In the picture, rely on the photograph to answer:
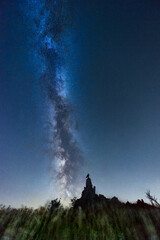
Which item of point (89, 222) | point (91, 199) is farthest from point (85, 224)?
point (91, 199)

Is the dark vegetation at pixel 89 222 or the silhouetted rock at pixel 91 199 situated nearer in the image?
the dark vegetation at pixel 89 222

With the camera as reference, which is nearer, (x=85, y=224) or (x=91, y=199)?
(x=85, y=224)

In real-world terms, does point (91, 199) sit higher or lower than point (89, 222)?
higher

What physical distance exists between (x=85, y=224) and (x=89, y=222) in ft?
4.41

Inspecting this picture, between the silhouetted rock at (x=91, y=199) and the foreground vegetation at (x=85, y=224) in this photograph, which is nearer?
the foreground vegetation at (x=85, y=224)

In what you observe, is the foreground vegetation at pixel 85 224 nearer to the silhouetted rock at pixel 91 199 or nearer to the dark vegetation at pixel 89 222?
the dark vegetation at pixel 89 222

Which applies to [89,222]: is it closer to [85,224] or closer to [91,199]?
[85,224]

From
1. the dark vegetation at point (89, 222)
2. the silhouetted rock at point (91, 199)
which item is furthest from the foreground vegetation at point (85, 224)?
the silhouetted rock at point (91, 199)

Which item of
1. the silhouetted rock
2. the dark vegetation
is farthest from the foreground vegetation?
the silhouetted rock

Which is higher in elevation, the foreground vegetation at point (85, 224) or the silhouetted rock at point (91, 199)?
the silhouetted rock at point (91, 199)

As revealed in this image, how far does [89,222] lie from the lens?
38.4 meters

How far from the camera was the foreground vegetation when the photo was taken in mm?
33094

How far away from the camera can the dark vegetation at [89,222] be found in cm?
3324

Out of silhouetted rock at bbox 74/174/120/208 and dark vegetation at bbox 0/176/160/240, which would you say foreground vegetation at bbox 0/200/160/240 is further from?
silhouetted rock at bbox 74/174/120/208
